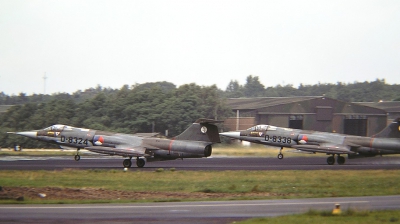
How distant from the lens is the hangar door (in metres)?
71.5

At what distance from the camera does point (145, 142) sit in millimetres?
36531

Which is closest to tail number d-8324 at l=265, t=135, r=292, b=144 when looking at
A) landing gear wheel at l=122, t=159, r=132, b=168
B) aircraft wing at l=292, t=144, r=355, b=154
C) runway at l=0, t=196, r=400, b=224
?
aircraft wing at l=292, t=144, r=355, b=154

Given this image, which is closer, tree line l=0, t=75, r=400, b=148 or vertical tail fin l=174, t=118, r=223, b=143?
vertical tail fin l=174, t=118, r=223, b=143

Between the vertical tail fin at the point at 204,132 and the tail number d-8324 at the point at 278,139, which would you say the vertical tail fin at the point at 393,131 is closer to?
the tail number d-8324 at the point at 278,139

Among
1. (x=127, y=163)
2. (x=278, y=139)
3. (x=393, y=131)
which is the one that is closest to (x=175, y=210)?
(x=127, y=163)

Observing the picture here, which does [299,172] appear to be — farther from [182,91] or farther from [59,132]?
[182,91]

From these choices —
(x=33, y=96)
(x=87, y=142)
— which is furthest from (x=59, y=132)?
(x=33, y=96)

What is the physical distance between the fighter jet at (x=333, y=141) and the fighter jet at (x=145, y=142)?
10.3 m

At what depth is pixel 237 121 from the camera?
7469cm

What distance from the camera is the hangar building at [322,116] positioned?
7119 centimetres

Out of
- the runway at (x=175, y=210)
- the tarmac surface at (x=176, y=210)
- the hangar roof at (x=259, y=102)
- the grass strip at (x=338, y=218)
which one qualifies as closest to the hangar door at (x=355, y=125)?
the hangar roof at (x=259, y=102)

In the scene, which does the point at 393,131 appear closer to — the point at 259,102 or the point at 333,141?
the point at 333,141

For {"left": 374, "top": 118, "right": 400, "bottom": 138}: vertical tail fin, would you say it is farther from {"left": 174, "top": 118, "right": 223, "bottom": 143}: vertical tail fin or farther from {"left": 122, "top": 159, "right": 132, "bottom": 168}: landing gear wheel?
{"left": 122, "top": 159, "right": 132, "bottom": 168}: landing gear wheel

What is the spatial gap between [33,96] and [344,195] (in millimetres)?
100702
